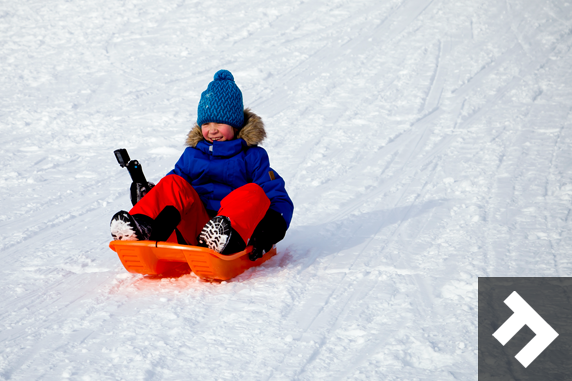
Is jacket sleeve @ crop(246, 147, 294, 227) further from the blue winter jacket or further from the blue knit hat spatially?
the blue knit hat

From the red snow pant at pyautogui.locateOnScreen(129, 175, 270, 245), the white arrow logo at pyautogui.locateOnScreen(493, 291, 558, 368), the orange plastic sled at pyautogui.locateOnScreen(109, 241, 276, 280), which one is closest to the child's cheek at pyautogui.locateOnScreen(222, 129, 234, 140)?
the red snow pant at pyautogui.locateOnScreen(129, 175, 270, 245)

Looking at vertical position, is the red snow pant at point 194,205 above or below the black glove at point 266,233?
above

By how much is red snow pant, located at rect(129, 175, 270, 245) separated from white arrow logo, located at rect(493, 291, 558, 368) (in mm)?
1112

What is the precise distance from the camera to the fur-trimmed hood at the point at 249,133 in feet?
9.73

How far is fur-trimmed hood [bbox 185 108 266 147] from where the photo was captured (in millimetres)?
2967

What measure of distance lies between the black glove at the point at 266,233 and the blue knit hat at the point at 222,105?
1.78 ft

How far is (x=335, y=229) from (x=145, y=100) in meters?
3.82

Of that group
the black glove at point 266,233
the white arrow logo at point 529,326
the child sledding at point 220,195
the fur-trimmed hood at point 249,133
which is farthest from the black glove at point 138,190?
the white arrow logo at point 529,326

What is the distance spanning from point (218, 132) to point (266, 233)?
24.2 inches

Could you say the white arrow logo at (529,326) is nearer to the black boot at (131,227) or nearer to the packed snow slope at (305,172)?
the packed snow slope at (305,172)

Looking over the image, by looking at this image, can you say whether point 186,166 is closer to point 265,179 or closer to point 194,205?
point 194,205

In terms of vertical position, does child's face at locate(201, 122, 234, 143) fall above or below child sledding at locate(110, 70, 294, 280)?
above

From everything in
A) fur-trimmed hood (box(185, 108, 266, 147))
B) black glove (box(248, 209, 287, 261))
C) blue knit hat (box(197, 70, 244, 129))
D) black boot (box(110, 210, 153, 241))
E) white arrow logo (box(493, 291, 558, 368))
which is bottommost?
white arrow logo (box(493, 291, 558, 368))

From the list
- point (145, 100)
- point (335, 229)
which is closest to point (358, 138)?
point (335, 229)
